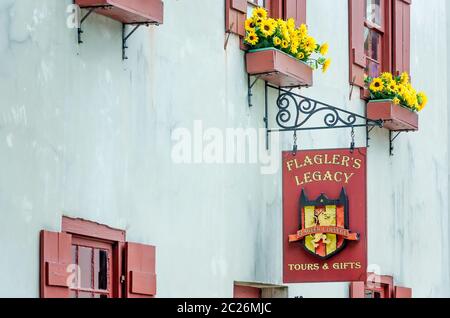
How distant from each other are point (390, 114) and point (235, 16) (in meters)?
2.90

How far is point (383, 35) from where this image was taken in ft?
55.0

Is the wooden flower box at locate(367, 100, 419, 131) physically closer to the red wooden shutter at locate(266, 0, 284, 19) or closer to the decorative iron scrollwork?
the decorative iron scrollwork

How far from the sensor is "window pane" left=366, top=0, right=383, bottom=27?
1648cm

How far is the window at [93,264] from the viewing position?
10344mm

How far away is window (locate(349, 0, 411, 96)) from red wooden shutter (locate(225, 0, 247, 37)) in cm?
272

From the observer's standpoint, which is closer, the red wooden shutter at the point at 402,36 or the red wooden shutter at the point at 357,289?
the red wooden shutter at the point at 357,289

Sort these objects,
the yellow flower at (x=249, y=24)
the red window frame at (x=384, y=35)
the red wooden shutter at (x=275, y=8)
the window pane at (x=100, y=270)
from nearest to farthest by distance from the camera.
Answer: the window pane at (x=100, y=270) < the yellow flower at (x=249, y=24) < the red wooden shutter at (x=275, y=8) < the red window frame at (x=384, y=35)

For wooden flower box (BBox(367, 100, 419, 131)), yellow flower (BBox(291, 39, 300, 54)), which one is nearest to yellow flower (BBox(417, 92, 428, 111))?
wooden flower box (BBox(367, 100, 419, 131))

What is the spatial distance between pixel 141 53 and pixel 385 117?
14.8ft

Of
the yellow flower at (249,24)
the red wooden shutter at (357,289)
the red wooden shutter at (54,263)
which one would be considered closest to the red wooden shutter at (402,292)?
the red wooden shutter at (357,289)

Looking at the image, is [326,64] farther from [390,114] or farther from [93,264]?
[93,264]

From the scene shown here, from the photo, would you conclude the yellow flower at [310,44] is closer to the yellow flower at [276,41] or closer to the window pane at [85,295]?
the yellow flower at [276,41]

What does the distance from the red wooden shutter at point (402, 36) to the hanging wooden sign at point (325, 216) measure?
4054 mm

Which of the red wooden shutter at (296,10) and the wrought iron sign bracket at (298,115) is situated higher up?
the red wooden shutter at (296,10)
